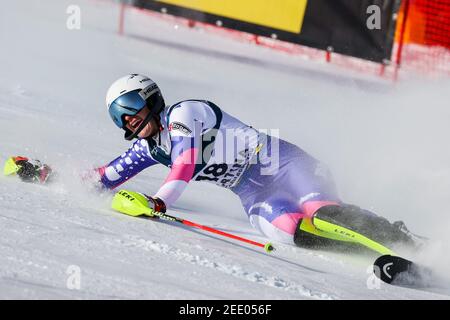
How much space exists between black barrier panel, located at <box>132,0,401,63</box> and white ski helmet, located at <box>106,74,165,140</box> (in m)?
6.95

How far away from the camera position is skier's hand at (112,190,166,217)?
511cm

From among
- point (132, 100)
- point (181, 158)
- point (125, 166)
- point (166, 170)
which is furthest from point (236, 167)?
point (166, 170)

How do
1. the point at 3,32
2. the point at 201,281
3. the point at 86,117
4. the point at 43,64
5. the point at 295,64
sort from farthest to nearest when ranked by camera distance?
the point at 295,64 < the point at 3,32 < the point at 43,64 < the point at 86,117 < the point at 201,281

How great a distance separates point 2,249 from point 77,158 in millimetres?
2686

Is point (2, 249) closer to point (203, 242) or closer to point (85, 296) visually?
point (85, 296)

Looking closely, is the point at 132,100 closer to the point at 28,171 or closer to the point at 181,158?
the point at 181,158

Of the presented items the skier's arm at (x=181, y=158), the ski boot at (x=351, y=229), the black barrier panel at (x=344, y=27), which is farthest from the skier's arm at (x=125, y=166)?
the black barrier panel at (x=344, y=27)

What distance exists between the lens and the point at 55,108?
8.88m

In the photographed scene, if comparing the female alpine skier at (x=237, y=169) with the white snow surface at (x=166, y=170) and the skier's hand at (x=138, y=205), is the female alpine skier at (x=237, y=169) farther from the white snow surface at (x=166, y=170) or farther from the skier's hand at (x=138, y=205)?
the white snow surface at (x=166, y=170)

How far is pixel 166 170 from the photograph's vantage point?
7488 mm

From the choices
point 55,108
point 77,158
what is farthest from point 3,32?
point 77,158

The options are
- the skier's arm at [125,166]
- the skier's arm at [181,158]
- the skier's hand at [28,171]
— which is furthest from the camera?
the skier's arm at [125,166]

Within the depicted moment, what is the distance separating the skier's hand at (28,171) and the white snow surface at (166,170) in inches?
4.1

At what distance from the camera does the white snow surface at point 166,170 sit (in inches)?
162
